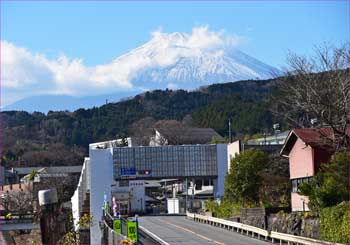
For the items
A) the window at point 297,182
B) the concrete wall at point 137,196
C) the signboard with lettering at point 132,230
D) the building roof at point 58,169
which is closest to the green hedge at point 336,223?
the signboard with lettering at point 132,230

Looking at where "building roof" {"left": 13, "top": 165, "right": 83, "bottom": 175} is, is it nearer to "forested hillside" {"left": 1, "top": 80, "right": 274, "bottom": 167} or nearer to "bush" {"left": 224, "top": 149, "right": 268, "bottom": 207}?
"forested hillside" {"left": 1, "top": 80, "right": 274, "bottom": 167}

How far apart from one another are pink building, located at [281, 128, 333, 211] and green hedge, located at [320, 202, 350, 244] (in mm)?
9800

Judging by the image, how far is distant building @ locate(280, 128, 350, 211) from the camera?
41.9 metres

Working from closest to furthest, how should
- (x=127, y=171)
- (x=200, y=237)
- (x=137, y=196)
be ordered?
(x=200, y=237)
(x=137, y=196)
(x=127, y=171)

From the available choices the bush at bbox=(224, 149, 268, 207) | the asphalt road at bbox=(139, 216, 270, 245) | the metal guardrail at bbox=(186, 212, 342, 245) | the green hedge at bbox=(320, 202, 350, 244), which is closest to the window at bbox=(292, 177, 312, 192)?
the metal guardrail at bbox=(186, 212, 342, 245)

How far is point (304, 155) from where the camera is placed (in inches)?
1737

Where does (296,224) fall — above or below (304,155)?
below

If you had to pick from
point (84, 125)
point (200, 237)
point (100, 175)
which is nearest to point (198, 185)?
point (100, 175)

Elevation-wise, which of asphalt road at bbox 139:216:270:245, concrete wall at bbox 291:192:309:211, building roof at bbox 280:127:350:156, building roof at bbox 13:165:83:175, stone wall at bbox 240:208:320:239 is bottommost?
asphalt road at bbox 139:216:270:245

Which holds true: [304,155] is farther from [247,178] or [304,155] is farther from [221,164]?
[221,164]

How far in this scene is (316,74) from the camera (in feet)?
120

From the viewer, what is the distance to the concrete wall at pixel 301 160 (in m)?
43.2

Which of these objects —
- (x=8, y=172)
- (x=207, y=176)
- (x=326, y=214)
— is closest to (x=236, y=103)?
(x=8, y=172)

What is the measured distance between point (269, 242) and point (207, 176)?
54792mm
